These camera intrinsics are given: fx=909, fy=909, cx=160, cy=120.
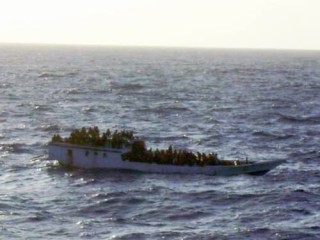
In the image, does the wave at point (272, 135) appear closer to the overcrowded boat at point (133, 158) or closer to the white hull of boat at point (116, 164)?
the white hull of boat at point (116, 164)

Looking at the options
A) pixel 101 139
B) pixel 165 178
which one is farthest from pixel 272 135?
pixel 165 178

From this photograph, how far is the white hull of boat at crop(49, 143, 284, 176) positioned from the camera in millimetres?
57750

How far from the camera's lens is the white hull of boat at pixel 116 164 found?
5775 cm

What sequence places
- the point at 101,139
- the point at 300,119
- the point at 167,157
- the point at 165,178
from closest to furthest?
the point at 165,178, the point at 167,157, the point at 101,139, the point at 300,119

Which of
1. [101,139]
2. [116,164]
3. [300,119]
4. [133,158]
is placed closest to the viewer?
[133,158]

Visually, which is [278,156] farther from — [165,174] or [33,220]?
[33,220]

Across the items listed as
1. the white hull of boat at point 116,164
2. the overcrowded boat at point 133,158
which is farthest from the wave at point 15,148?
the overcrowded boat at point 133,158

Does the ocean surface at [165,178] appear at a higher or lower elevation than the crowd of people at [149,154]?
lower

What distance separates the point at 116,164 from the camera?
5909cm

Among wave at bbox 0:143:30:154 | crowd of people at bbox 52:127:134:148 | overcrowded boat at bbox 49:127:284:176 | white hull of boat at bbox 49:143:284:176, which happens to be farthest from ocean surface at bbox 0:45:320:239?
crowd of people at bbox 52:127:134:148

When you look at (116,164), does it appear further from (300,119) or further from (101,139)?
(300,119)

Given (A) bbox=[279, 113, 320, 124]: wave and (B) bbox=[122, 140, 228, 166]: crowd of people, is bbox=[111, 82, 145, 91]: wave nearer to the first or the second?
(A) bbox=[279, 113, 320, 124]: wave

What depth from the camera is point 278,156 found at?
67.4 metres

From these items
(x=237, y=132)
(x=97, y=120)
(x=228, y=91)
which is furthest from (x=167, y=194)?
(x=228, y=91)
